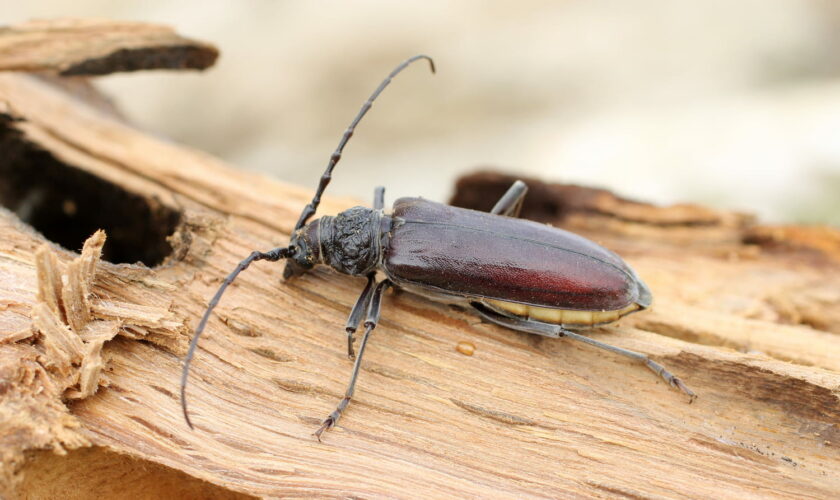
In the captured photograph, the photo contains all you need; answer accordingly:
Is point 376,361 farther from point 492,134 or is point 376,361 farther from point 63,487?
point 492,134

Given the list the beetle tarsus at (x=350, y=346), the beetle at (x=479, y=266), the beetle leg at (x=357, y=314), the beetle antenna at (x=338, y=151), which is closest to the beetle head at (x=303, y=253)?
the beetle at (x=479, y=266)

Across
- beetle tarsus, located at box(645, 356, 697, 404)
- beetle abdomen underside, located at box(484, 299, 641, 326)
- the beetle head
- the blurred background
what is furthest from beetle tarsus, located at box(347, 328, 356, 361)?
the blurred background

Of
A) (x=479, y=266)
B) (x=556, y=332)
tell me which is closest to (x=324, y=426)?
(x=479, y=266)

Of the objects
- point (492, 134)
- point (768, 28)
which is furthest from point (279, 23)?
point (768, 28)

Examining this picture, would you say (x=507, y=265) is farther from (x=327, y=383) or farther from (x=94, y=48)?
(x=94, y=48)

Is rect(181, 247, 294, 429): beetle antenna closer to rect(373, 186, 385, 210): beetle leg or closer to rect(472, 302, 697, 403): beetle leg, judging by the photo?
rect(373, 186, 385, 210): beetle leg

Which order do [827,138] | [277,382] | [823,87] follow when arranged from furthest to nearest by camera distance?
[823,87] < [827,138] < [277,382]
